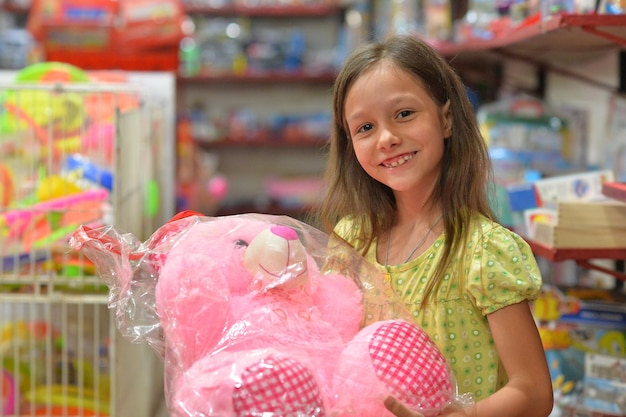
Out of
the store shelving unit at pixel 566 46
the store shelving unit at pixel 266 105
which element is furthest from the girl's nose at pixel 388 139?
the store shelving unit at pixel 266 105

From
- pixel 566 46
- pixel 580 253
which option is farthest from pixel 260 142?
pixel 580 253

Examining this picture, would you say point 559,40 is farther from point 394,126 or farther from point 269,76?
point 269,76

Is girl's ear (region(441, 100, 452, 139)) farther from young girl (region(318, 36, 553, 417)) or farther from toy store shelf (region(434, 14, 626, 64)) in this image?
toy store shelf (region(434, 14, 626, 64))

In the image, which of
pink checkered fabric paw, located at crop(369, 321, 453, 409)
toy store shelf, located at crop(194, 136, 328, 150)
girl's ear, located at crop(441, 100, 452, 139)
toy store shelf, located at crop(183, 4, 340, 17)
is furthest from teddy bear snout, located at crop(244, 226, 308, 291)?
toy store shelf, located at crop(183, 4, 340, 17)

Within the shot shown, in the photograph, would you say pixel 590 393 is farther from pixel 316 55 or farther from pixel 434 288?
pixel 316 55

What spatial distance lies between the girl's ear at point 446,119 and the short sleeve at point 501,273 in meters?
0.18

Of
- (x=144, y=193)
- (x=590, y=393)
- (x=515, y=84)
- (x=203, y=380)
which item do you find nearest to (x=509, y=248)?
(x=203, y=380)

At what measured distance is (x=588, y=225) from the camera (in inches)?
62.5

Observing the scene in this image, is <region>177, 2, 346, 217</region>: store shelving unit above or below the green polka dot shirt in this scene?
below

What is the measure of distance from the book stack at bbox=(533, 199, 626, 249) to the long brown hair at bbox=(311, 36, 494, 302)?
281mm

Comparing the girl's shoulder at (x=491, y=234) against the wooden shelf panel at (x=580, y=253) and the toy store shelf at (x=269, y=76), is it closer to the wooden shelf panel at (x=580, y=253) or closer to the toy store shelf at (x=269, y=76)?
the wooden shelf panel at (x=580, y=253)

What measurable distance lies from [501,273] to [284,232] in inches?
12.1

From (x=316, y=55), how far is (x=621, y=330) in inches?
176

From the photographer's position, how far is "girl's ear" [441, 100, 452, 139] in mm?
1326
